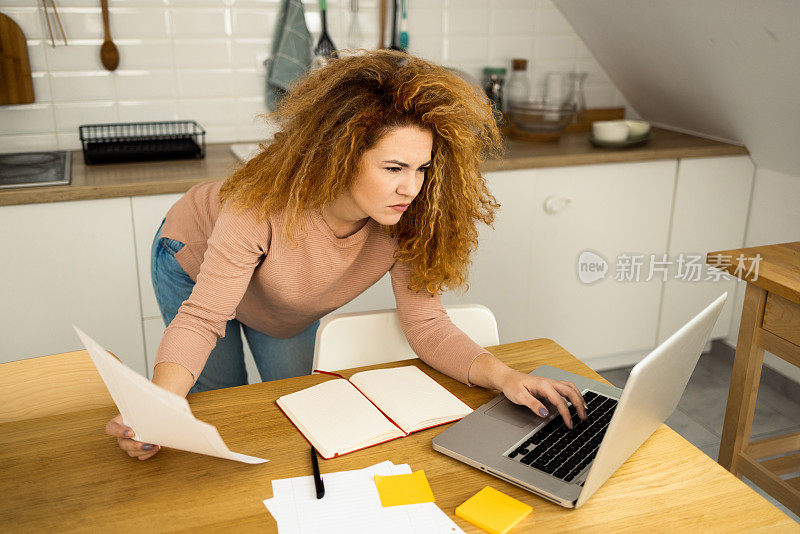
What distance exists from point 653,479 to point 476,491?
26 cm

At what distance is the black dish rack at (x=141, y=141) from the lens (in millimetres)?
2373

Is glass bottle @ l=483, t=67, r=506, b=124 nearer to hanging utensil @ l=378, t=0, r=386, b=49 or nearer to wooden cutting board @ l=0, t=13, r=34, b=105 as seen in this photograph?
hanging utensil @ l=378, t=0, r=386, b=49

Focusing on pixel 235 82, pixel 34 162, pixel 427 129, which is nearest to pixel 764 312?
pixel 427 129

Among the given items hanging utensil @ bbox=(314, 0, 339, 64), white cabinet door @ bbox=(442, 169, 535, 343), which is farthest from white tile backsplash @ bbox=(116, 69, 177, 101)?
white cabinet door @ bbox=(442, 169, 535, 343)

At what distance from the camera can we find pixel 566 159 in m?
2.57

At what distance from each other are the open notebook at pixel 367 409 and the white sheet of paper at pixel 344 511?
0.08 metres

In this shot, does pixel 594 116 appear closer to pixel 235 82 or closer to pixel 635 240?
pixel 635 240

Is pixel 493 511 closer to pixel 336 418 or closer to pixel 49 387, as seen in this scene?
pixel 336 418

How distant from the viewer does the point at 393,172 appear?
4.27 feet

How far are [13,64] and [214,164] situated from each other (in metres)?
0.75

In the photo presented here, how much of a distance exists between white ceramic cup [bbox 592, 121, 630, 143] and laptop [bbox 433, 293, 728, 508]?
1.65 metres

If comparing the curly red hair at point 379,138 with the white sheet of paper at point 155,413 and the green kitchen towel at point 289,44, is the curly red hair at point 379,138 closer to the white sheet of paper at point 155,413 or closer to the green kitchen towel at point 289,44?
the white sheet of paper at point 155,413

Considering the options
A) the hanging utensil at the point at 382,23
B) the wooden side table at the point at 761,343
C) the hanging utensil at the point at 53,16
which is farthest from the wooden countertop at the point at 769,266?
the hanging utensil at the point at 53,16

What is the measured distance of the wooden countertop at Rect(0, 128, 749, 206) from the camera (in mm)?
2082
